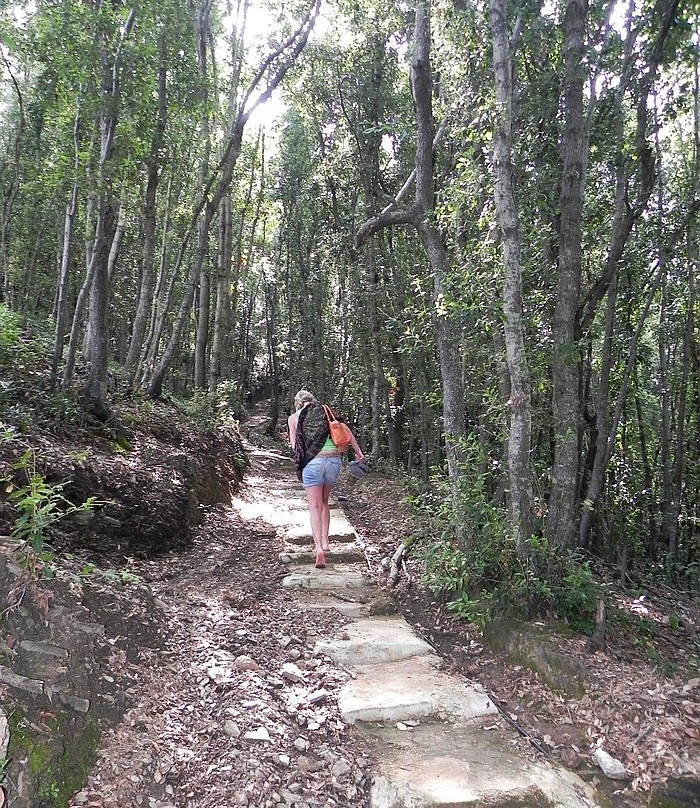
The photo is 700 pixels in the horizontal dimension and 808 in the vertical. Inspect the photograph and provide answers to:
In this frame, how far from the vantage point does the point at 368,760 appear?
3027 mm

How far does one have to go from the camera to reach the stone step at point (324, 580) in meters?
5.59

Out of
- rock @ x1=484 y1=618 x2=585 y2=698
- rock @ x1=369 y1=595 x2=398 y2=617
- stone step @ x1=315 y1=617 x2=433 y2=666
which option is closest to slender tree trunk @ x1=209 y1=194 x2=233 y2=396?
rock @ x1=369 y1=595 x2=398 y2=617

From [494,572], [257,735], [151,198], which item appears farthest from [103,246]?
[257,735]

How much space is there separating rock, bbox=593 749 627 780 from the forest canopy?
147cm

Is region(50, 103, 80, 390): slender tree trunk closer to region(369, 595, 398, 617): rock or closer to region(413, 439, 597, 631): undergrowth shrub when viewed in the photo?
region(369, 595, 398, 617): rock

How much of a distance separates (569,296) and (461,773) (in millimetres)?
A: 3700

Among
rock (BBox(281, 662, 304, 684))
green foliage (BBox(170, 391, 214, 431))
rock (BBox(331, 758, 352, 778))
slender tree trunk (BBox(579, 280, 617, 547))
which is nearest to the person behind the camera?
rock (BBox(331, 758, 352, 778))

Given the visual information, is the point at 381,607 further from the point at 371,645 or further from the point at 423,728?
the point at 423,728

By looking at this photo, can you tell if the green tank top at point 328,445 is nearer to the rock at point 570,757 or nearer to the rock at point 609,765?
the rock at point 570,757

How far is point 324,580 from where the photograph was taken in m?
5.70

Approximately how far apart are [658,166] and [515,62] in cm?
374

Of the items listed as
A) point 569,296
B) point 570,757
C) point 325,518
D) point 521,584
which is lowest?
point 570,757

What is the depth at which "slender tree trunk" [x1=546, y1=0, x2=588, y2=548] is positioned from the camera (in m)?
4.83

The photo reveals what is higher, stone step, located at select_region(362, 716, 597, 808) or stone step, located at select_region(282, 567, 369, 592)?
stone step, located at select_region(282, 567, 369, 592)
